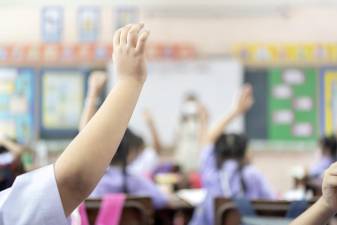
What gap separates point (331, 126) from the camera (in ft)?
20.4

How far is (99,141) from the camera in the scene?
66 cm

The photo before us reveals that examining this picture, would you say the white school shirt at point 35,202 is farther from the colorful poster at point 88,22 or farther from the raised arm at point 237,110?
the colorful poster at point 88,22

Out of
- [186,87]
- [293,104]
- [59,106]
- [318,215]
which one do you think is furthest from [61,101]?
[318,215]

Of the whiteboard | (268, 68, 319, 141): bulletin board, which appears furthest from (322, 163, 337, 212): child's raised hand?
(268, 68, 319, 141): bulletin board

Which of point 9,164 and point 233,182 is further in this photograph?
point 9,164

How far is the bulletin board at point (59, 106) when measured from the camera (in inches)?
251

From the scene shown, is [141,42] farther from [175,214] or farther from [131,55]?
[175,214]

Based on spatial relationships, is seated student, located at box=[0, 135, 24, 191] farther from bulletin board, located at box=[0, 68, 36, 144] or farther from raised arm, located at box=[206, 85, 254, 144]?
bulletin board, located at box=[0, 68, 36, 144]

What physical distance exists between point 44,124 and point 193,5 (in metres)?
2.31

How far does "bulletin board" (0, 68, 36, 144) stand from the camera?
636 centimetres

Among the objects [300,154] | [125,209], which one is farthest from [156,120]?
[125,209]

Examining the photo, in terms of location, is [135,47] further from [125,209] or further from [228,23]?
[228,23]

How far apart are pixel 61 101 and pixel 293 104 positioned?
2803 mm

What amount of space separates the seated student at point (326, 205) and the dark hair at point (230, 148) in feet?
6.24
